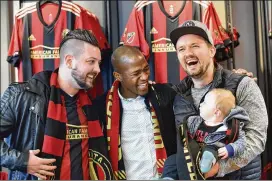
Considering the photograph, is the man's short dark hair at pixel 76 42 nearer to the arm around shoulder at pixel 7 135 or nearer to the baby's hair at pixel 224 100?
the arm around shoulder at pixel 7 135

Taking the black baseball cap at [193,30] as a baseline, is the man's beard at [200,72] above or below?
below

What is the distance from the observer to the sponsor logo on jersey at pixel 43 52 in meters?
1.33

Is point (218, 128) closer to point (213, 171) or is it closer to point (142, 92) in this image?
point (213, 171)

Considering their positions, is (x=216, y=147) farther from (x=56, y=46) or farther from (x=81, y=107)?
(x=56, y=46)

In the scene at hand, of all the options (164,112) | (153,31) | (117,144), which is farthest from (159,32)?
(117,144)

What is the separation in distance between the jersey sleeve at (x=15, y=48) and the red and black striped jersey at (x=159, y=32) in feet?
1.14

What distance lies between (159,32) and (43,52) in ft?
1.28

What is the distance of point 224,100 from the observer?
1.01 metres

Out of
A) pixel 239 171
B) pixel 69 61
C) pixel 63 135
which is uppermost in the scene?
pixel 69 61

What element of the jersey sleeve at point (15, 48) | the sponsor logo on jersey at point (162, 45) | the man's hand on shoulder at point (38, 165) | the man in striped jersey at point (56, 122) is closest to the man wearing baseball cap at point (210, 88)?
the sponsor logo on jersey at point (162, 45)

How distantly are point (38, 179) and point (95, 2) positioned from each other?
0.71 metres

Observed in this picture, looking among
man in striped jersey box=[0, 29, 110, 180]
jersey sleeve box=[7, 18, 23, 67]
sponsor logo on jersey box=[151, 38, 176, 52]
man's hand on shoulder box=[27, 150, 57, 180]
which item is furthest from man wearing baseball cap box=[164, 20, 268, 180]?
jersey sleeve box=[7, 18, 23, 67]

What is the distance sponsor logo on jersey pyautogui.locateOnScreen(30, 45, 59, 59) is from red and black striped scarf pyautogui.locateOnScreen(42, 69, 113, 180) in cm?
19

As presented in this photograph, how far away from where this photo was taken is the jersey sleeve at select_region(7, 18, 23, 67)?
1.33 m
